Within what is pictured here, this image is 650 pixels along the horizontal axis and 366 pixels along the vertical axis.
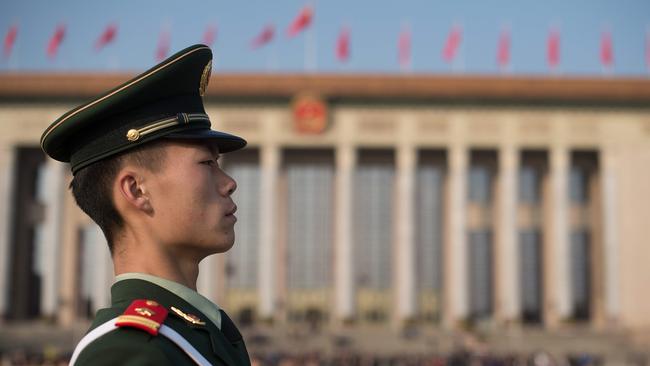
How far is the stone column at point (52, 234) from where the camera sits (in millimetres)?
54688

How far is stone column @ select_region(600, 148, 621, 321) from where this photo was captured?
2158 inches

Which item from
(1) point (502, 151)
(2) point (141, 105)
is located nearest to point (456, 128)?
(1) point (502, 151)

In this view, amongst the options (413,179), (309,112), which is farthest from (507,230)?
(309,112)

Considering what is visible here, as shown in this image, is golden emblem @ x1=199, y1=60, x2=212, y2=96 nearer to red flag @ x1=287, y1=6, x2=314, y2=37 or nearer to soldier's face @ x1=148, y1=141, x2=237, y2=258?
soldier's face @ x1=148, y1=141, x2=237, y2=258

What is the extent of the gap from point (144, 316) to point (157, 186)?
1.25 ft

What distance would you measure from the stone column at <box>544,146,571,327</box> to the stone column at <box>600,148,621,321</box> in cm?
230

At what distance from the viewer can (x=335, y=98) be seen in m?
55.0

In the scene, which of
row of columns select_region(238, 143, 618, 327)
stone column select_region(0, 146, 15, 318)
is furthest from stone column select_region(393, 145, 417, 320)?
stone column select_region(0, 146, 15, 318)

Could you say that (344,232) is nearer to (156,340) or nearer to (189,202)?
(189,202)

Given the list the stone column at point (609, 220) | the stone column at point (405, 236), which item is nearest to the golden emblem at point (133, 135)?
the stone column at point (405, 236)

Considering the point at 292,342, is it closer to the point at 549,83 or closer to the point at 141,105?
the point at 549,83

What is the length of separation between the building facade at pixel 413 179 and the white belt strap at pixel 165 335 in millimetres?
50961

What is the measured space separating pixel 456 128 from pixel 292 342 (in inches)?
701

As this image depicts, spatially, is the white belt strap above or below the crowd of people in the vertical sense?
above
